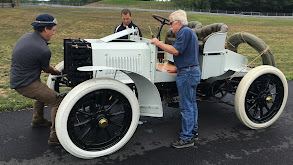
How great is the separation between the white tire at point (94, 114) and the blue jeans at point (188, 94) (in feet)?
2.18

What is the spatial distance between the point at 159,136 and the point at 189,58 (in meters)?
1.21

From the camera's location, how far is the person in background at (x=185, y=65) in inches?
118

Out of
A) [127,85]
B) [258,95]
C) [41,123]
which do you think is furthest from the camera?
[258,95]

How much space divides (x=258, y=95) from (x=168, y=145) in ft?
5.43

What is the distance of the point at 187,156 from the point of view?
3008mm

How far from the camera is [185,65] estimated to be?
10.2ft

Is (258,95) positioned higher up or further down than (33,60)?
further down

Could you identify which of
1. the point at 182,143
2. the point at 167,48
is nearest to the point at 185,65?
the point at 167,48

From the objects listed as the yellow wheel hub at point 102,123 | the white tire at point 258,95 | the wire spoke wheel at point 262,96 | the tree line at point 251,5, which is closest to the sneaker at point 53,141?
the yellow wheel hub at point 102,123

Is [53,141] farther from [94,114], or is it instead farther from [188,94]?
[188,94]

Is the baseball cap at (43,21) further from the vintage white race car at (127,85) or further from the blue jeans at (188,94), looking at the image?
the blue jeans at (188,94)

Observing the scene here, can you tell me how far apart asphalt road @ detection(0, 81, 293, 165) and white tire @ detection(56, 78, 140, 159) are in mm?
164

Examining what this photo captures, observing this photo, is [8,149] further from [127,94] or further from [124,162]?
[127,94]

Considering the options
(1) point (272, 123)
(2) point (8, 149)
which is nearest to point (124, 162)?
(2) point (8, 149)
